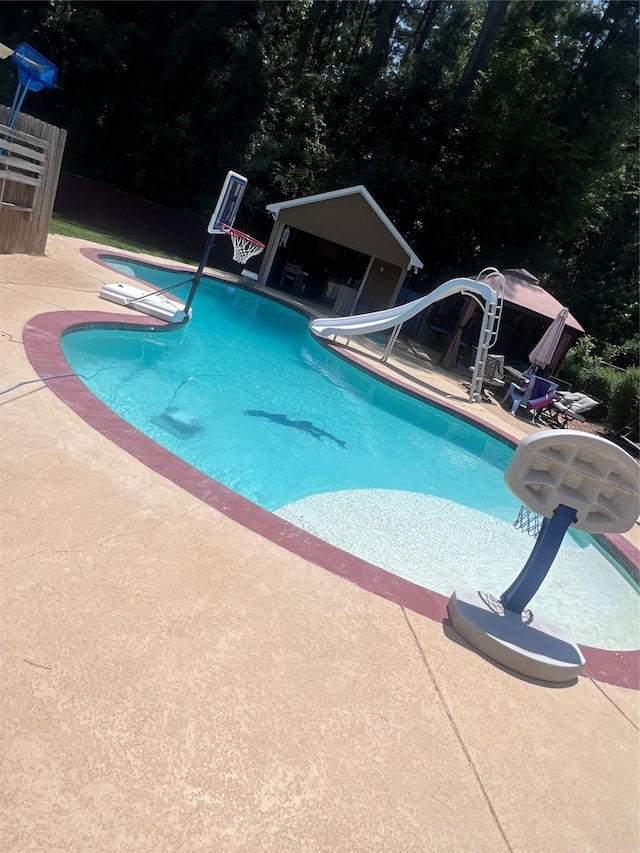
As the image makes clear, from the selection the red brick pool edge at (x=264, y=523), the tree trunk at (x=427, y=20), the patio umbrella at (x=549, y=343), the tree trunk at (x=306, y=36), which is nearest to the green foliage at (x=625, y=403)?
the patio umbrella at (x=549, y=343)

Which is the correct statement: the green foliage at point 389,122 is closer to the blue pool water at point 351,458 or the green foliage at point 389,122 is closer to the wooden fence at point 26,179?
the blue pool water at point 351,458

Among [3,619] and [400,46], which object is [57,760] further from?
[400,46]

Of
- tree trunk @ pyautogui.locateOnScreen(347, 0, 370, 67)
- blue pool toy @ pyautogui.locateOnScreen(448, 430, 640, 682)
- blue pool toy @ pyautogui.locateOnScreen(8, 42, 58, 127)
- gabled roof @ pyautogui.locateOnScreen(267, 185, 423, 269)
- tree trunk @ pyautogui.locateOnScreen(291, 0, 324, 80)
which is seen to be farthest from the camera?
tree trunk @ pyautogui.locateOnScreen(347, 0, 370, 67)

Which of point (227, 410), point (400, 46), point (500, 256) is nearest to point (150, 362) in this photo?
point (227, 410)

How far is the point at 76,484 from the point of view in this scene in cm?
361

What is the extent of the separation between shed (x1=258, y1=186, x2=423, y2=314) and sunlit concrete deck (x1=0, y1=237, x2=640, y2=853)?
1652 cm

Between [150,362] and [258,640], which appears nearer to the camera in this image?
[258,640]

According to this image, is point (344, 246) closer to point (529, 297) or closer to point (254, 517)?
point (529, 297)

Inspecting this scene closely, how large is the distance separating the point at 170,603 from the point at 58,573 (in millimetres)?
568

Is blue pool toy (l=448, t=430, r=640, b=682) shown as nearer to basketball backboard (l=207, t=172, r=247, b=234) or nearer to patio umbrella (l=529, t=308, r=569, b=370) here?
basketball backboard (l=207, t=172, r=247, b=234)

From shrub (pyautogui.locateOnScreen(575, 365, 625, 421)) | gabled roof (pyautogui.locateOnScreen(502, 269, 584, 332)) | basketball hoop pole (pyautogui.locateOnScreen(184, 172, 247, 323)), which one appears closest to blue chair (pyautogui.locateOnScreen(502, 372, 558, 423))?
gabled roof (pyautogui.locateOnScreen(502, 269, 584, 332))

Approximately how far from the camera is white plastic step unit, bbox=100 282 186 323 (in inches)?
356

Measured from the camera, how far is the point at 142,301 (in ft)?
30.9

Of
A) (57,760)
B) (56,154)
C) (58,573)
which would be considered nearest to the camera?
(57,760)
